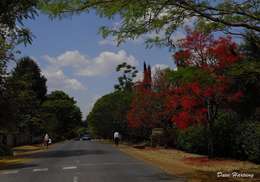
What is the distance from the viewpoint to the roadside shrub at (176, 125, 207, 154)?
116 ft

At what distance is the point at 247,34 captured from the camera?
66.5 feet

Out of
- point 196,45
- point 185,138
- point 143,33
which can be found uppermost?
point 196,45

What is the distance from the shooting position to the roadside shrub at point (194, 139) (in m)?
35.4

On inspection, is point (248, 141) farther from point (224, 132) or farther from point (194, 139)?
point (194, 139)

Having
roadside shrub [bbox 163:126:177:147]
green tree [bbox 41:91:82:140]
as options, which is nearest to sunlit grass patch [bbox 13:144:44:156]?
roadside shrub [bbox 163:126:177:147]

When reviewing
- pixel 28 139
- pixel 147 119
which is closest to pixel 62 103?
pixel 28 139

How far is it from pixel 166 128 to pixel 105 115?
4290cm

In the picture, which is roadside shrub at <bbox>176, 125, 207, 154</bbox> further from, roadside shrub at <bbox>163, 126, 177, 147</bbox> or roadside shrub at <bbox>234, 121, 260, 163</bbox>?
roadside shrub at <bbox>163, 126, 177, 147</bbox>

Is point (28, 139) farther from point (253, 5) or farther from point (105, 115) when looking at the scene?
point (253, 5)

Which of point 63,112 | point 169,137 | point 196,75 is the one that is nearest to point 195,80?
point 196,75

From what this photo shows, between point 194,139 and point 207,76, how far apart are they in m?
7.42

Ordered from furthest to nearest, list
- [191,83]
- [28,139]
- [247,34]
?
[28,139]
[191,83]
[247,34]

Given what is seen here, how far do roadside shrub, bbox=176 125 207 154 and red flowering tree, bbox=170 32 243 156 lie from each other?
8.35 feet

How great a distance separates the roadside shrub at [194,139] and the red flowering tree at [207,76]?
254 cm
